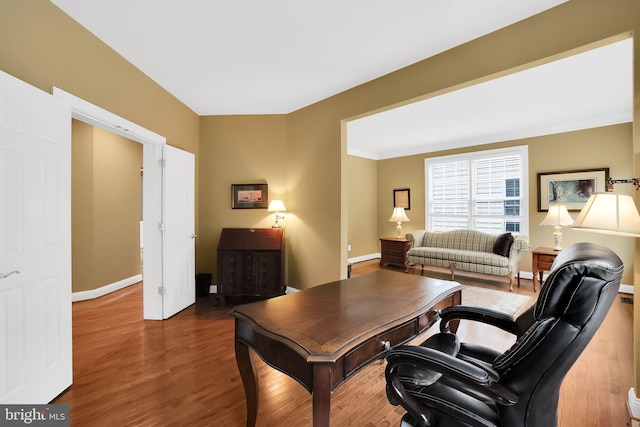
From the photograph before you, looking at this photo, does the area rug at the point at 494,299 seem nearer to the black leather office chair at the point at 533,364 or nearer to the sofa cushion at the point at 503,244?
the sofa cushion at the point at 503,244

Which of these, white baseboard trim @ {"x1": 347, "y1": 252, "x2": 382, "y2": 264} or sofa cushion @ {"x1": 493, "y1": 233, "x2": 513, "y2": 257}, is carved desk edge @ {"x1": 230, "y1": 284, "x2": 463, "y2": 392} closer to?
sofa cushion @ {"x1": 493, "y1": 233, "x2": 513, "y2": 257}

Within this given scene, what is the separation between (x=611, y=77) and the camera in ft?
10.3

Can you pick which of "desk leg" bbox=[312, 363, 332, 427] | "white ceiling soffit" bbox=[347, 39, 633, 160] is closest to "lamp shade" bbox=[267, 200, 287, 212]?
"white ceiling soffit" bbox=[347, 39, 633, 160]

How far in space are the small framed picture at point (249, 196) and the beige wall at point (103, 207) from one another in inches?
78.6

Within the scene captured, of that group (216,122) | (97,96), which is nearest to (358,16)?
(97,96)

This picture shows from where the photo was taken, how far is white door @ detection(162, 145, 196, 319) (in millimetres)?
3324

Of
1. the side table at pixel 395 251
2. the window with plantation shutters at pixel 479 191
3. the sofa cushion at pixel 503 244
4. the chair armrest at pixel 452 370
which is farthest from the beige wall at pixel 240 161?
the window with plantation shutters at pixel 479 191

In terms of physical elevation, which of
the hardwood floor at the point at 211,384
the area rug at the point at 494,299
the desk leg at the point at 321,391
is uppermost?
the desk leg at the point at 321,391

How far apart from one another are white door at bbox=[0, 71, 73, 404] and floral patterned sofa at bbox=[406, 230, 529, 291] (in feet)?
17.0

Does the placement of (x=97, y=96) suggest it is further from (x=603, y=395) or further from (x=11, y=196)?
(x=603, y=395)

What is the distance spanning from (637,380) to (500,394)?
1.60 meters

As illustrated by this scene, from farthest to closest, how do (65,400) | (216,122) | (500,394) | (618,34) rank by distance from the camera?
(216,122)
(65,400)
(618,34)
(500,394)

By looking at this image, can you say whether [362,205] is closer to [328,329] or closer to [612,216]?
[612,216]

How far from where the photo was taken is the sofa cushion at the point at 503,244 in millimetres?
4797
